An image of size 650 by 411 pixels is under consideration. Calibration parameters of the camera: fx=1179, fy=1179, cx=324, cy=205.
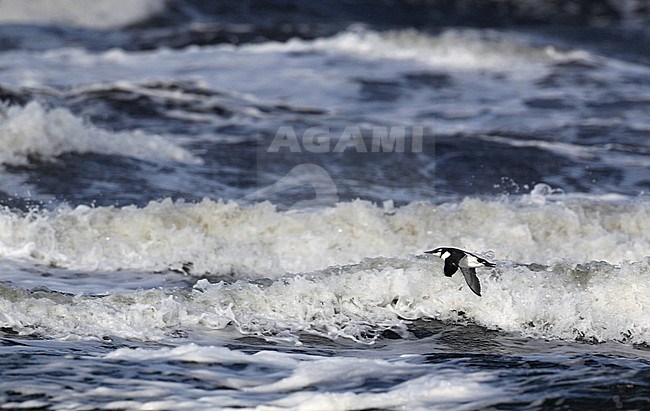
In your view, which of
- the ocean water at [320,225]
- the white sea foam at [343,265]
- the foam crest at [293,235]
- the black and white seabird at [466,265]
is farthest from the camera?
the foam crest at [293,235]

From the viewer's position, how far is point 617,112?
41.6 feet

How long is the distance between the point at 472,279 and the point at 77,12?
48.6 ft

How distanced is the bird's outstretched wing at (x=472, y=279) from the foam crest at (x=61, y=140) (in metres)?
4.56

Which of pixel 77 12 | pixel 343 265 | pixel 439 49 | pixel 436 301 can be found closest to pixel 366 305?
pixel 436 301

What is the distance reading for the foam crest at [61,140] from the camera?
9.33 metres

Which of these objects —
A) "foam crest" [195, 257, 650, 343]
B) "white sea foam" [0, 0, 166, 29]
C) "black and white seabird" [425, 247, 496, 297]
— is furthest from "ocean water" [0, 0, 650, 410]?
"white sea foam" [0, 0, 166, 29]

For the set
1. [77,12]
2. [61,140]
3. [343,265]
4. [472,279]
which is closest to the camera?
[472,279]

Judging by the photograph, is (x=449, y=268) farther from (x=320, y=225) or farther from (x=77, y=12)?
(x=77, y=12)

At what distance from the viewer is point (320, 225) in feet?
24.0

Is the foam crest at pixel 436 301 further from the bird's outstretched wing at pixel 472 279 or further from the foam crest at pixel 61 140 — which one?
the foam crest at pixel 61 140

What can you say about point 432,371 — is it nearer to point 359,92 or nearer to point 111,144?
point 111,144

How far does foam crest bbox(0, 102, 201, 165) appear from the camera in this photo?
933cm

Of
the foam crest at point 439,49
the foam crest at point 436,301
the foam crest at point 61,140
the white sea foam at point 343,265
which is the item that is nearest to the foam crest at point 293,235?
the white sea foam at point 343,265

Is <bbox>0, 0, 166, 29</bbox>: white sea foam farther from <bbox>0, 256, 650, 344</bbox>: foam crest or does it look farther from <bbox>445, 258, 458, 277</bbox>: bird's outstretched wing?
<bbox>445, 258, 458, 277</bbox>: bird's outstretched wing
